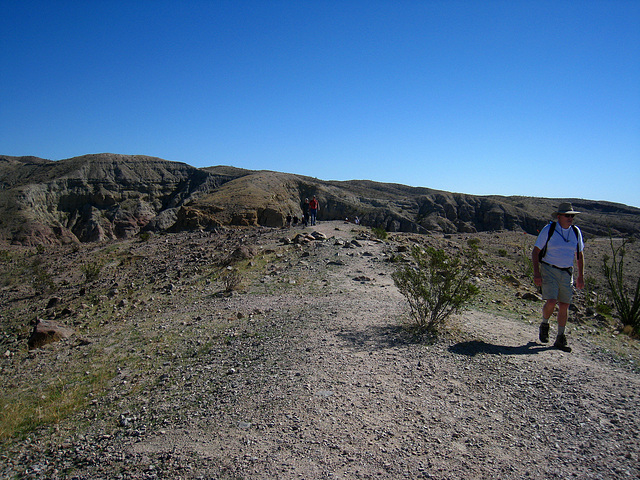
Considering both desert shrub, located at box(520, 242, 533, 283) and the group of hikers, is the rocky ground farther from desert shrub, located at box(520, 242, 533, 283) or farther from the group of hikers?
desert shrub, located at box(520, 242, 533, 283)

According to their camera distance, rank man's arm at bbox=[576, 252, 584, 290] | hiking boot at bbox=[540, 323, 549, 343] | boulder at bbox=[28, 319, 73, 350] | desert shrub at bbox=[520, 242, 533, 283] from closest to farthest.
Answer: man's arm at bbox=[576, 252, 584, 290]
hiking boot at bbox=[540, 323, 549, 343]
boulder at bbox=[28, 319, 73, 350]
desert shrub at bbox=[520, 242, 533, 283]

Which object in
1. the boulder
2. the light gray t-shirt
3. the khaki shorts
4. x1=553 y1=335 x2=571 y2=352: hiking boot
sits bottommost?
the boulder

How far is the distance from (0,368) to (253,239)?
9305 mm

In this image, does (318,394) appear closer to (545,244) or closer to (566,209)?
(545,244)

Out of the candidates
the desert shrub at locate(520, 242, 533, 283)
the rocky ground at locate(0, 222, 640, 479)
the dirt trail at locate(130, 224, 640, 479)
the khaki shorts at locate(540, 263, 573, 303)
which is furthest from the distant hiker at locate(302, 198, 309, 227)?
the khaki shorts at locate(540, 263, 573, 303)

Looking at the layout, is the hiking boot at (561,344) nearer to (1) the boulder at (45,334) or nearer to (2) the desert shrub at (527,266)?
(2) the desert shrub at (527,266)

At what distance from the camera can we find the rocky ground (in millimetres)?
3041

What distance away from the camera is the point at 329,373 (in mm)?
4309

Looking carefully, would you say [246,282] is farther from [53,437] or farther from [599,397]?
[599,397]

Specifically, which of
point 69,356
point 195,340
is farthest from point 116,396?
point 69,356

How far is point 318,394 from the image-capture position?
12.7 feet

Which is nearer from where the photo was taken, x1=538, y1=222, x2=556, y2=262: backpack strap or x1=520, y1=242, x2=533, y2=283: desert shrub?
x1=538, y1=222, x2=556, y2=262: backpack strap

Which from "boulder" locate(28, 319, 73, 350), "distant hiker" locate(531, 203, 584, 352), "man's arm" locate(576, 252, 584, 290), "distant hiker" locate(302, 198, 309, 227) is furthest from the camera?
"distant hiker" locate(302, 198, 309, 227)

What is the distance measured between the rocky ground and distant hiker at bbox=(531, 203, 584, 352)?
23.3 inches
